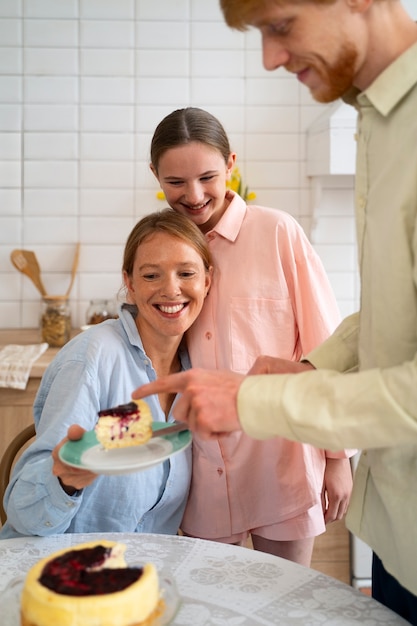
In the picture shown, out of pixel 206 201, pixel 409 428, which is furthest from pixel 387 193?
pixel 206 201

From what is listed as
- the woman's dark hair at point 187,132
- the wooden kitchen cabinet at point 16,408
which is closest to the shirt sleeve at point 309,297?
the woman's dark hair at point 187,132

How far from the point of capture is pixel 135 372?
1751 mm

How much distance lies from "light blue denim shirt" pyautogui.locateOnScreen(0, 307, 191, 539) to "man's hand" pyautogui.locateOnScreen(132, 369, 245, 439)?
482mm

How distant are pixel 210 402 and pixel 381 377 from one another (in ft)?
0.75

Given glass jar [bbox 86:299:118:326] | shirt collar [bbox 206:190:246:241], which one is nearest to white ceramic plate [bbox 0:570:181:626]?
shirt collar [bbox 206:190:246:241]

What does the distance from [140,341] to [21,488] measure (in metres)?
0.44

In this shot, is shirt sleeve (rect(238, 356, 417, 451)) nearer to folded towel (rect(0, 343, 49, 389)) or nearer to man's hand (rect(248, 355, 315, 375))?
man's hand (rect(248, 355, 315, 375))

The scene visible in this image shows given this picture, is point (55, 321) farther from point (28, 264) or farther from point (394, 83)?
point (394, 83)

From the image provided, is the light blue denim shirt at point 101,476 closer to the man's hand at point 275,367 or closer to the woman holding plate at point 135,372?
the woman holding plate at point 135,372

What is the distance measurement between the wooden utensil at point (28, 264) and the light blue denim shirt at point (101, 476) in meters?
1.48

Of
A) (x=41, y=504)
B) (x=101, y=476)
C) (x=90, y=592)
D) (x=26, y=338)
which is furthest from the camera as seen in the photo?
(x=26, y=338)

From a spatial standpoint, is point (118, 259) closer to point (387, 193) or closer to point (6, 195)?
point (6, 195)

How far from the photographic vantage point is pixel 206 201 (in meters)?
1.85

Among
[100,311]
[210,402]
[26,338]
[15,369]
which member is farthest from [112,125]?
[210,402]
